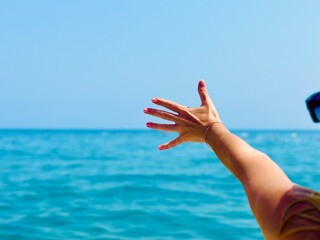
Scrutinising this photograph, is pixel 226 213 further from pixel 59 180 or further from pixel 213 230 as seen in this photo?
pixel 59 180

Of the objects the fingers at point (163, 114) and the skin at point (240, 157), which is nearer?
the skin at point (240, 157)

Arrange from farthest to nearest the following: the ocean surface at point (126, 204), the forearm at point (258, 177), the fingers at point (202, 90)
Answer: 1. the ocean surface at point (126, 204)
2. the fingers at point (202, 90)
3. the forearm at point (258, 177)

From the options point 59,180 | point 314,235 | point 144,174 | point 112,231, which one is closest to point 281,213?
point 314,235

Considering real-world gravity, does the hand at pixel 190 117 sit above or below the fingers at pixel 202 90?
below

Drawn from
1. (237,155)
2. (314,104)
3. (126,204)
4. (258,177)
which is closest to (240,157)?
(237,155)

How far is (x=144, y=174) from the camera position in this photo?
12625 millimetres

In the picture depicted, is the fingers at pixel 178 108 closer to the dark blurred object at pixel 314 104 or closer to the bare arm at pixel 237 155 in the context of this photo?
the bare arm at pixel 237 155

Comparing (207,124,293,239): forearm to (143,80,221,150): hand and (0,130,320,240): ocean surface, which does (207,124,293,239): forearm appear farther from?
(0,130,320,240): ocean surface

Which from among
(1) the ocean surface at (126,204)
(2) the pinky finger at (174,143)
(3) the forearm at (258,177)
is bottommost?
(3) the forearm at (258,177)

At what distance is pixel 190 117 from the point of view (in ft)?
6.71

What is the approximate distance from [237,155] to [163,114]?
1.63 feet

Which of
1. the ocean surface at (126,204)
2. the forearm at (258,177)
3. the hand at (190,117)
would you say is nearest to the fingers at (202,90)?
the hand at (190,117)

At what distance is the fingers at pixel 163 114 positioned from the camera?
2068 mm

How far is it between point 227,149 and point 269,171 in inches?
9.0
